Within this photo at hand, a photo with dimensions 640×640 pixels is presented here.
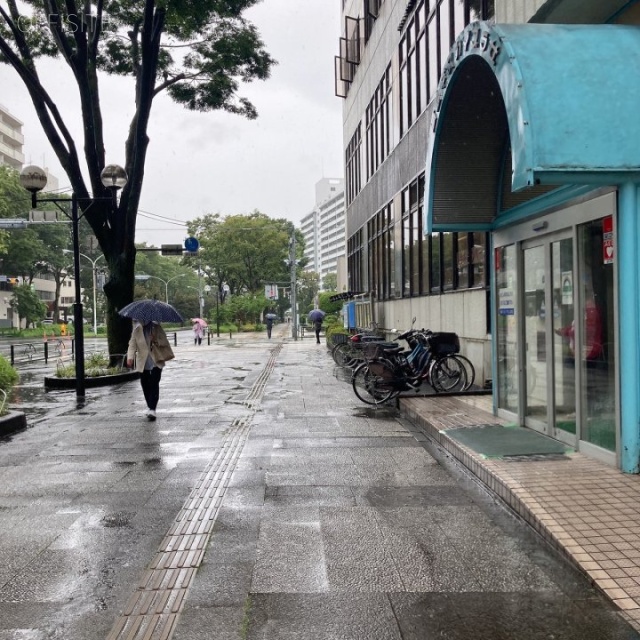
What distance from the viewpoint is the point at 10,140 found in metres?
76.2

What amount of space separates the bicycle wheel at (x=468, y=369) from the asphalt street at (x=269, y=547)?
368cm

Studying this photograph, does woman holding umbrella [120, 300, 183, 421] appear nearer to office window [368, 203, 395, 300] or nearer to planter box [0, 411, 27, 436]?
planter box [0, 411, 27, 436]

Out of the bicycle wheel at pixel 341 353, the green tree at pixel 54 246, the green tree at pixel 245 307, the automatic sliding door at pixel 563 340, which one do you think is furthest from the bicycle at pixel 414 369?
the green tree at pixel 54 246

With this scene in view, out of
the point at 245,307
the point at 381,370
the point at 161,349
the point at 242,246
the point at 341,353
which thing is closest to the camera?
the point at 161,349

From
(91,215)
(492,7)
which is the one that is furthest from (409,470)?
(91,215)

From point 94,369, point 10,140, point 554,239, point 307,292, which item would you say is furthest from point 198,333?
point 307,292

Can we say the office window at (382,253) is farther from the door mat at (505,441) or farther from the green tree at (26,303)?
the green tree at (26,303)

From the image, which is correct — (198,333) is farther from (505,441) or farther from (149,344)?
(505,441)

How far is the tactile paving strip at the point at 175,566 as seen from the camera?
3.33m

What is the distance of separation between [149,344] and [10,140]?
77085 millimetres

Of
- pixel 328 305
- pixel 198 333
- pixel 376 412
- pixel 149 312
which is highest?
A: pixel 328 305

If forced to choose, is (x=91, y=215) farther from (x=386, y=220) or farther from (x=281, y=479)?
(x=281, y=479)

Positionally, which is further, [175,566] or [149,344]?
[149,344]

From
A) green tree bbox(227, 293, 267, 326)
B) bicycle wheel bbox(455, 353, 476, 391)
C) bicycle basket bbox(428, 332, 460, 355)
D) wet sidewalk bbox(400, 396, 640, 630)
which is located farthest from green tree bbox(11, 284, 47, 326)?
wet sidewalk bbox(400, 396, 640, 630)
